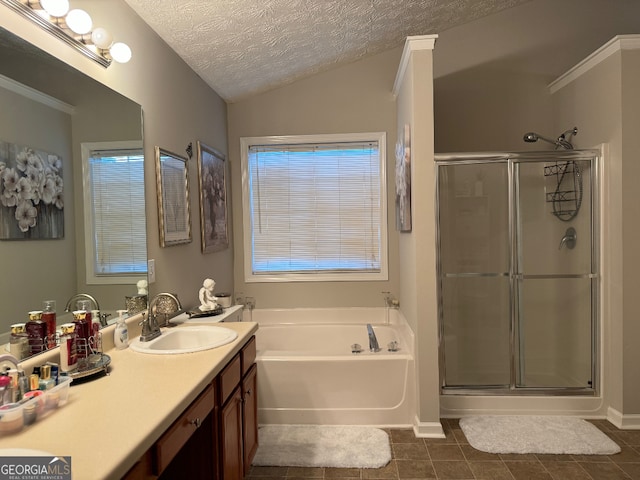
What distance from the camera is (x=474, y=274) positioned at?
9.71ft

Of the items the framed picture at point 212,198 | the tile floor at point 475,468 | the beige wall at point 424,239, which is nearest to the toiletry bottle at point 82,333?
the tile floor at point 475,468

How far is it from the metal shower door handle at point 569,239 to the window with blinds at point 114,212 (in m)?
2.97

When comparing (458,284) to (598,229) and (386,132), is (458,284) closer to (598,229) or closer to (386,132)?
(598,229)

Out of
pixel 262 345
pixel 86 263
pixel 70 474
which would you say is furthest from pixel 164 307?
pixel 262 345

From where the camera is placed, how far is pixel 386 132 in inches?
135

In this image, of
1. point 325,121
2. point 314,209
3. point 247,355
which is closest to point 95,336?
point 247,355

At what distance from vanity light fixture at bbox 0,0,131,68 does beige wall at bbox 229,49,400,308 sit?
5.97ft

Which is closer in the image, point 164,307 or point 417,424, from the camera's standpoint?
point 164,307

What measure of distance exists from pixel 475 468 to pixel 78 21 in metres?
2.82

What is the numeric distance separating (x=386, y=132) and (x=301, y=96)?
83 centimetres

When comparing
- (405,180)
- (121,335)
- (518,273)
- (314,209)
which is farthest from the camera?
(314,209)

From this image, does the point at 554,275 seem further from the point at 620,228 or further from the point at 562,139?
the point at 562,139

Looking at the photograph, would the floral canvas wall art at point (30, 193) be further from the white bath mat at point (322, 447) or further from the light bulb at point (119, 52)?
the white bath mat at point (322, 447)

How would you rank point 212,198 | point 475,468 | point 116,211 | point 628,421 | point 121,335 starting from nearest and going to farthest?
point 121,335, point 116,211, point 475,468, point 628,421, point 212,198
